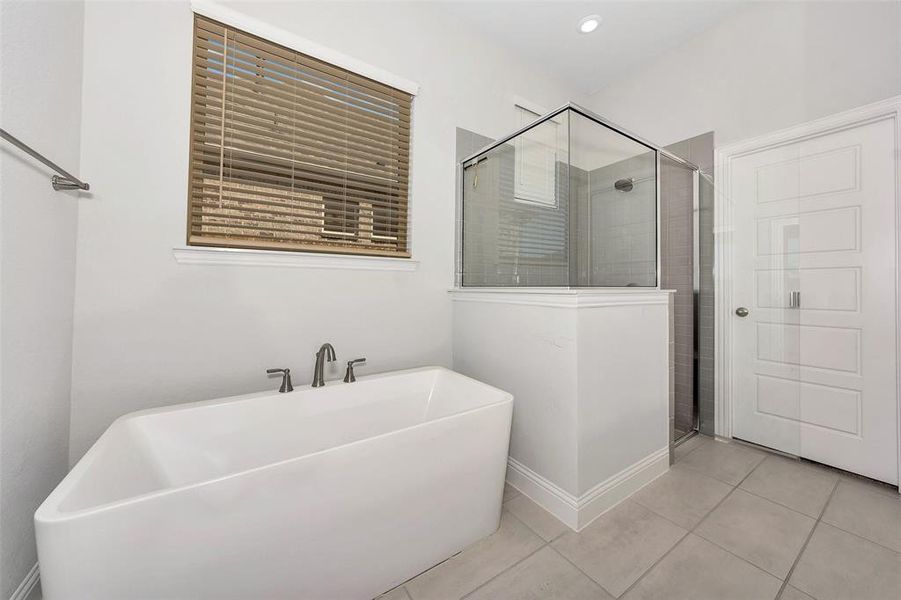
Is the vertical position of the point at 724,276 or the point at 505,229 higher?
the point at 505,229

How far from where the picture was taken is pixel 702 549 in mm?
1287

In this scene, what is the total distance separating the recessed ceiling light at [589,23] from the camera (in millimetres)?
2250

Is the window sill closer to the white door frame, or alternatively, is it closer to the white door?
the white door frame

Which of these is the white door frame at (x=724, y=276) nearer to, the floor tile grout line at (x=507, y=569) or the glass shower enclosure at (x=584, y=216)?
the glass shower enclosure at (x=584, y=216)

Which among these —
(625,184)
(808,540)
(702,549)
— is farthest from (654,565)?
(625,184)

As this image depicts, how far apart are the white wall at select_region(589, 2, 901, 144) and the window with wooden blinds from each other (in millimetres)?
2147

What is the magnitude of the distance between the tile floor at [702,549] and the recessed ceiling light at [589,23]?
301 cm

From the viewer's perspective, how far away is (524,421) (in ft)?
5.49

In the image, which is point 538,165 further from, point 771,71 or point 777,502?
point 777,502

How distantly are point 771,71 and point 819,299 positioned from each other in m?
1.48

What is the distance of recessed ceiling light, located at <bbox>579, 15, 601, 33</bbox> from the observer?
225 centimetres

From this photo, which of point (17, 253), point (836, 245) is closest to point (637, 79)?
point (836, 245)

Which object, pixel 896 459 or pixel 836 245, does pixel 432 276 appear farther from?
pixel 896 459

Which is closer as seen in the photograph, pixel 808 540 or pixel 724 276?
pixel 808 540
